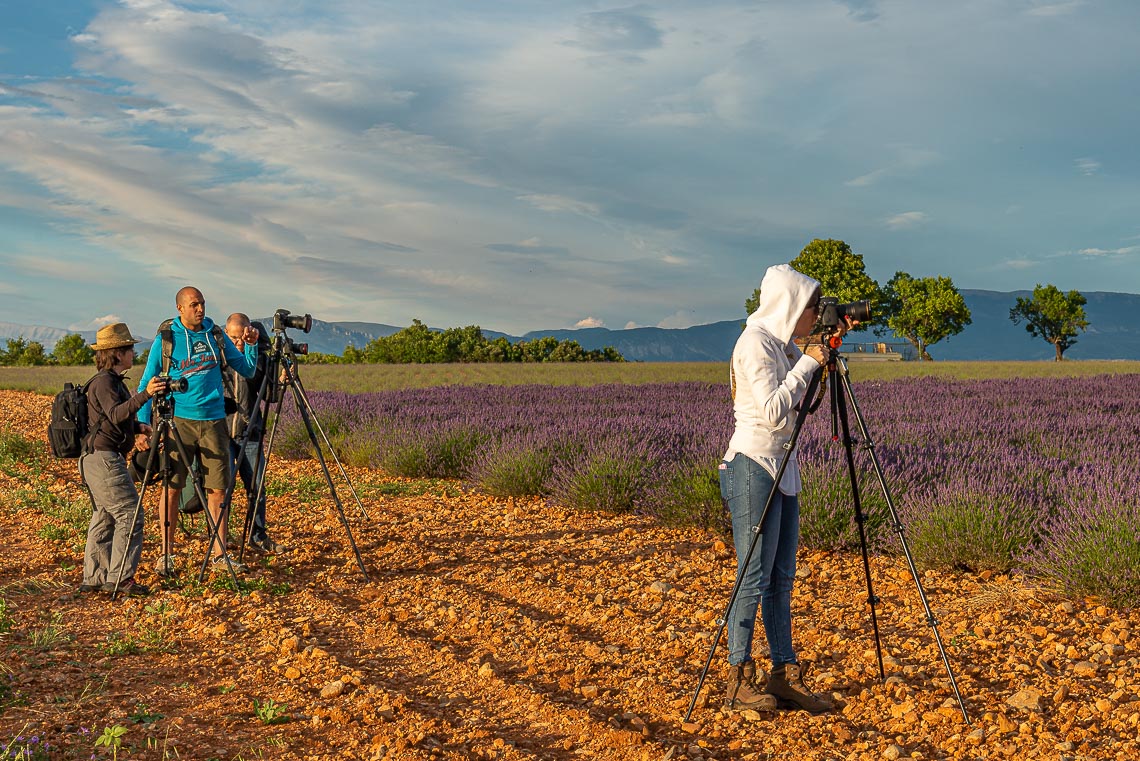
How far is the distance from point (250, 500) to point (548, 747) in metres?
4.72

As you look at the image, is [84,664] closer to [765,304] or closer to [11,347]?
[765,304]

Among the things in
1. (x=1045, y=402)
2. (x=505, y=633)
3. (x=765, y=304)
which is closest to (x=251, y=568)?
(x=505, y=633)

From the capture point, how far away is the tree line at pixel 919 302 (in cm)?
7300

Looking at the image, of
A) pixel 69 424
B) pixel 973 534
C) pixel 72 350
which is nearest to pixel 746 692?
pixel 973 534

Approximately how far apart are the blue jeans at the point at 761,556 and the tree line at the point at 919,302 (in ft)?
206

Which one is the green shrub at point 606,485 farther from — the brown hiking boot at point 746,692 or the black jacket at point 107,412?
the brown hiking boot at point 746,692

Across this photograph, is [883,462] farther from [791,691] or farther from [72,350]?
[72,350]

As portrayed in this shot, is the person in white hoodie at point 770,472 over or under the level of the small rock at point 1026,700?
over

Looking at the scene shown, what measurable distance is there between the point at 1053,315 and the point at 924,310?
79.7 ft

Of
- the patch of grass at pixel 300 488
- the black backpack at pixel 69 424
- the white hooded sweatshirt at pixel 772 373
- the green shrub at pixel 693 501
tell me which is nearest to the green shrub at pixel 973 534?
the green shrub at pixel 693 501

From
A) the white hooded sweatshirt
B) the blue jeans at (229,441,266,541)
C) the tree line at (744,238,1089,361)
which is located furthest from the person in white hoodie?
the tree line at (744,238,1089,361)

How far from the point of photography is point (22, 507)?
33.8ft

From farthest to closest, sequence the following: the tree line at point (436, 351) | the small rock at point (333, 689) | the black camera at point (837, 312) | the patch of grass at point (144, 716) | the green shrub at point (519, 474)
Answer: the tree line at point (436, 351) < the green shrub at point (519, 474) < the small rock at point (333, 689) < the patch of grass at point (144, 716) < the black camera at point (837, 312)

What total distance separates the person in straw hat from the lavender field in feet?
14.8
